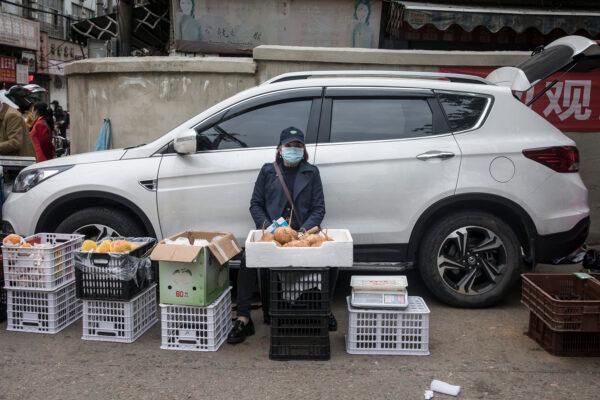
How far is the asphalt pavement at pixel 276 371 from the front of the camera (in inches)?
153

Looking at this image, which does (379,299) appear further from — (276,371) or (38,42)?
(38,42)

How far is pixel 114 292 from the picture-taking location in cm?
464

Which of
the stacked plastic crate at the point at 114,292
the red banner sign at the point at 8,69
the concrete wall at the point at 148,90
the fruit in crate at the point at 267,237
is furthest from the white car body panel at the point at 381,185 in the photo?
the red banner sign at the point at 8,69

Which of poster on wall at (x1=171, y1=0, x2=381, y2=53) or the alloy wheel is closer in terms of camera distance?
the alloy wheel

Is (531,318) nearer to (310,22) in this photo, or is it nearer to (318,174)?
(318,174)

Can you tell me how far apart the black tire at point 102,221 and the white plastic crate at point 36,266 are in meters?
0.47

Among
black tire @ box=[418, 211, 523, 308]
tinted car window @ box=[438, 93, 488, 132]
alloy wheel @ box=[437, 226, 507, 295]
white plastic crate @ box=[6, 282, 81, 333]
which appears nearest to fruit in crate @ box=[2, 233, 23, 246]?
white plastic crate @ box=[6, 282, 81, 333]

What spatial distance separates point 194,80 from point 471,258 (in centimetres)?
448

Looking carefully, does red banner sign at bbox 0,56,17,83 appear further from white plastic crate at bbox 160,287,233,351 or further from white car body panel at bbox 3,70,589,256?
white plastic crate at bbox 160,287,233,351

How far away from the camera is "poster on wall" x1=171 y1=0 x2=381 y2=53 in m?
11.1

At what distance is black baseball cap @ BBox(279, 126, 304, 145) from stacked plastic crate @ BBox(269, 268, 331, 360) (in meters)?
1.15

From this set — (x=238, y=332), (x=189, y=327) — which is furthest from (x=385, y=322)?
(x=189, y=327)

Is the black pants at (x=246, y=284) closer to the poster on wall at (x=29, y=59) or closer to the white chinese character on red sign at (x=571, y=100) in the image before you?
the white chinese character on red sign at (x=571, y=100)

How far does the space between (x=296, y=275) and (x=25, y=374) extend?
1903 mm
